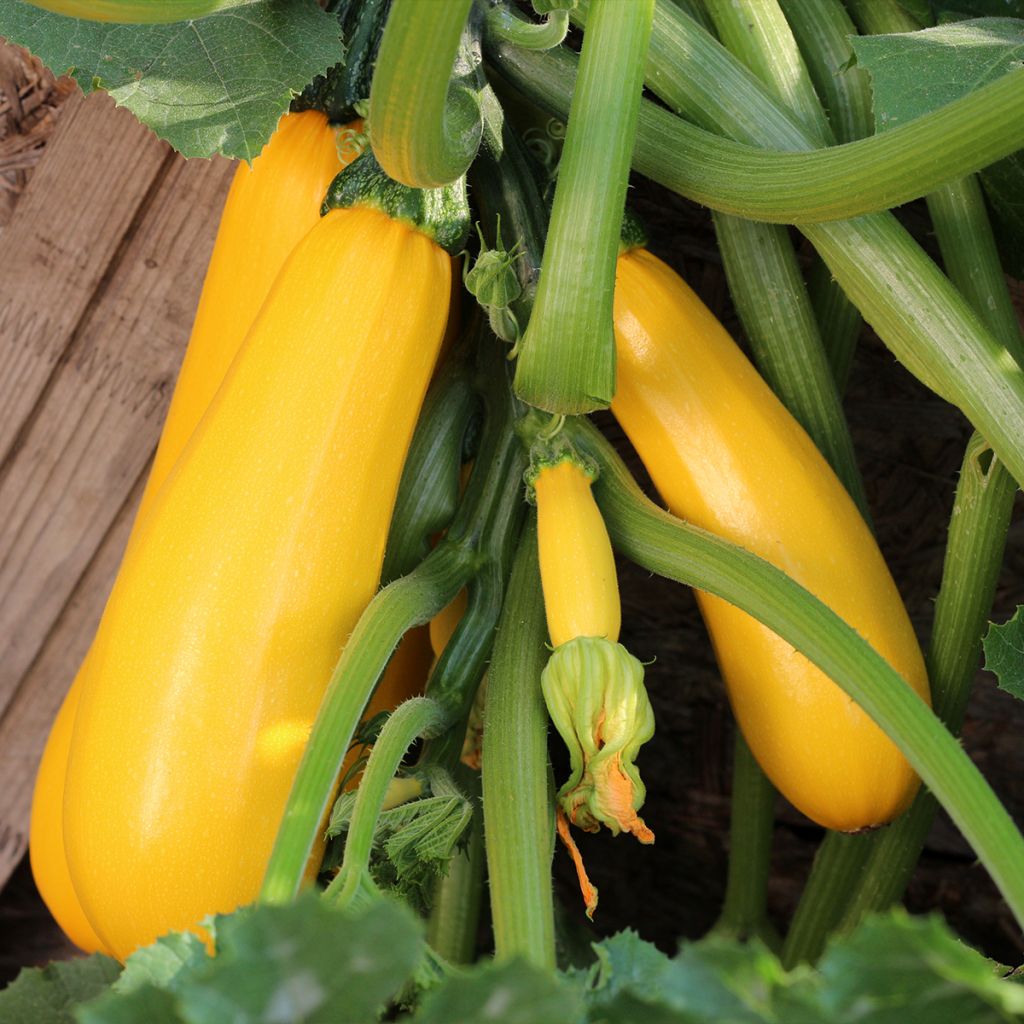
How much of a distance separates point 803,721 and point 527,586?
9.1 inches

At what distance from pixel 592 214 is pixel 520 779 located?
1.22 ft

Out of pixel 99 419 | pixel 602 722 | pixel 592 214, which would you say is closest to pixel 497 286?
pixel 592 214

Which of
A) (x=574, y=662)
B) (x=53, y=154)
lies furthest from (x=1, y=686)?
(x=574, y=662)

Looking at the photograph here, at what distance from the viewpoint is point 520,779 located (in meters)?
0.86

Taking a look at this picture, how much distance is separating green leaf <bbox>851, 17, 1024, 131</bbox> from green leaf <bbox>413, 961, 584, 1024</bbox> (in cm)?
64

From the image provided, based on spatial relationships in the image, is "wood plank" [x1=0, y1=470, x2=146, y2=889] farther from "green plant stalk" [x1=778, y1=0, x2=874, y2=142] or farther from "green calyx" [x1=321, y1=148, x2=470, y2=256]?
"green plant stalk" [x1=778, y1=0, x2=874, y2=142]

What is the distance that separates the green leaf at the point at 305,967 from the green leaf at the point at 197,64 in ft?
2.04

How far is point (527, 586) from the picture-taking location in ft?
3.27

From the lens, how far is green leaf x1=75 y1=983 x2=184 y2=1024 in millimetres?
554

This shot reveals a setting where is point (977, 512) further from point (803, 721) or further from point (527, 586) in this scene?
point (527, 586)

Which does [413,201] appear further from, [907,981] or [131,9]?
[907,981]

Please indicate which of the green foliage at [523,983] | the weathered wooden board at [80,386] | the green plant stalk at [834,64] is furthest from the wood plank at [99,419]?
the green foliage at [523,983]

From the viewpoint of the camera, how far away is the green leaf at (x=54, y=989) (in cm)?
91

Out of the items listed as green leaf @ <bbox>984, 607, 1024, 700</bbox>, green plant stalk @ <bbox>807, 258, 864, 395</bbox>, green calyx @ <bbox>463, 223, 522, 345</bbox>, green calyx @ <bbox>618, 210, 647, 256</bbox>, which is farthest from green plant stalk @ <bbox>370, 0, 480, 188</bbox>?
green leaf @ <bbox>984, 607, 1024, 700</bbox>
